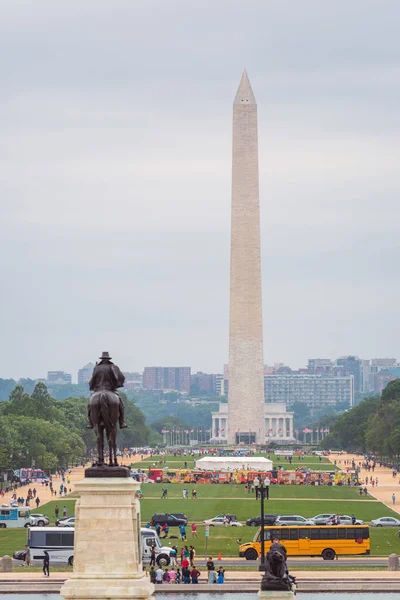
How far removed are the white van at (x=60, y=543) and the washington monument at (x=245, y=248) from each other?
3803 inches

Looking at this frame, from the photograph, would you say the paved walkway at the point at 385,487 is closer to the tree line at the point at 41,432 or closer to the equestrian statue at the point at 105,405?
the tree line at the point at 41,432

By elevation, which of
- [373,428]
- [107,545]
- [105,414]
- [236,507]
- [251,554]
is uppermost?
[373,428]

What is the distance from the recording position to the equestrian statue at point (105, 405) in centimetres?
2528

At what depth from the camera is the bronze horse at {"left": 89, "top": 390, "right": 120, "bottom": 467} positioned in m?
25.3

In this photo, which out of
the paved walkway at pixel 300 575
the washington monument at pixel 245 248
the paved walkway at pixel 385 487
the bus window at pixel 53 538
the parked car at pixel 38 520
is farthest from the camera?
the washington monument at pixel 245 248

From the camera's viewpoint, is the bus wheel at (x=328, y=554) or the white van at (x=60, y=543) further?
the bus wheel at (x=328, y=554)

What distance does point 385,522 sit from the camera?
65.3 m

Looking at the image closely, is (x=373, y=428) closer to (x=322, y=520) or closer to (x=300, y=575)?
(x=322, y=520)

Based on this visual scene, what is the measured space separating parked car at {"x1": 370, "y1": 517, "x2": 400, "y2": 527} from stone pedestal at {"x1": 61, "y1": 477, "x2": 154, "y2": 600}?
1624 inches

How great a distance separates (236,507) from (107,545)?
50869 mm

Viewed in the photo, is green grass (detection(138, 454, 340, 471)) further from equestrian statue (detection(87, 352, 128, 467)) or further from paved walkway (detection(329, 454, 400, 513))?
equestrian statue (detection(87, 352, 128, 467))

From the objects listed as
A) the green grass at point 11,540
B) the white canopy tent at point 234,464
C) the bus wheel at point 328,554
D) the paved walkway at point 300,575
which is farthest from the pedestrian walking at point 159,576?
the white canopy tent at point 234,464

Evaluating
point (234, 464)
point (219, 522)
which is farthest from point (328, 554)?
point (234, 464)

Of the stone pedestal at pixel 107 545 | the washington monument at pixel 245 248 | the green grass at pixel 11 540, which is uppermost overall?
the washington monument at pixel 245 248
